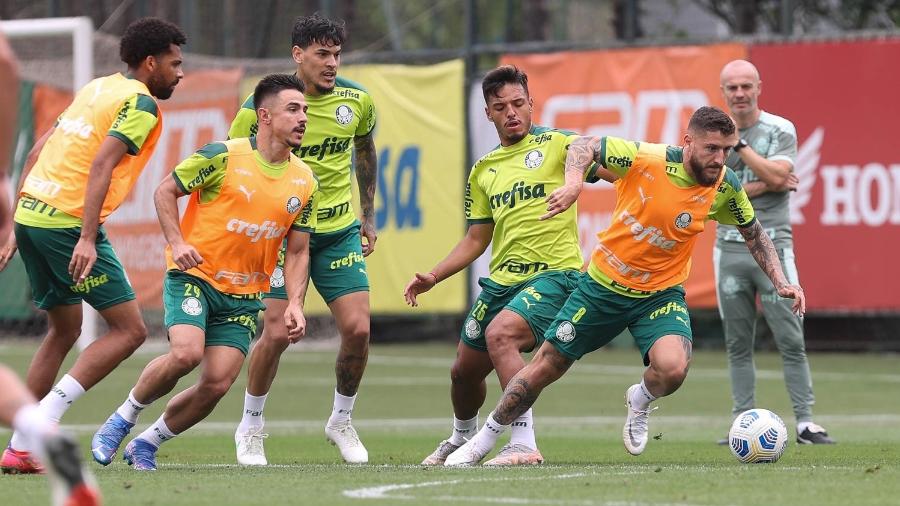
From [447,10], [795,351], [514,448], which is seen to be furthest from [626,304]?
[447,10]

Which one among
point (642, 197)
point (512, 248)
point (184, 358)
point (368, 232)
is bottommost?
point (184, 358)

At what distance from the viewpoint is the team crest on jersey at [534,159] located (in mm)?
9828

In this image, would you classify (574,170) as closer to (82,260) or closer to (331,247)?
(331,247)

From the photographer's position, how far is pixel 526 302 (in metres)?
9.57

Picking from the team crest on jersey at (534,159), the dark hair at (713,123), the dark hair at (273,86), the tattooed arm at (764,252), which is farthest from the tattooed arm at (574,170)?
the dark hair at (273,86)

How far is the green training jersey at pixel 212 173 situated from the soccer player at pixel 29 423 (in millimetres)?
2923

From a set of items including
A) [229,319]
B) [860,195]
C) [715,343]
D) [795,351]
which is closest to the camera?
[229,319]

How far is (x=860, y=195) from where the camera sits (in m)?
18.7

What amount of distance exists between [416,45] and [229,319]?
14.9m

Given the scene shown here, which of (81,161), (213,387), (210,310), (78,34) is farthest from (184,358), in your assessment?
(78,34)

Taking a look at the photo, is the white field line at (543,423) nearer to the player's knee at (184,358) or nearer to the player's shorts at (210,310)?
the player's shorts at (210,310)

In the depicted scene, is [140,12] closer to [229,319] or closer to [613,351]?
[613,351]

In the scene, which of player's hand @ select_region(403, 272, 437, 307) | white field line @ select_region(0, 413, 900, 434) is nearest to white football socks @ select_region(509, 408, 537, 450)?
player's hand @ select_region(403, 272, 437, 307)

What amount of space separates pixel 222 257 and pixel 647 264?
7.63ft
